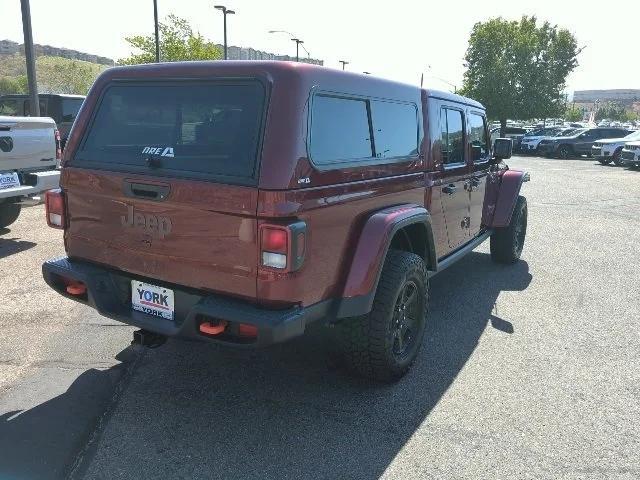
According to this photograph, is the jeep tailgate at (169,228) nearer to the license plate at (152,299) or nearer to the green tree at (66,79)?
the license plate at (152,299)

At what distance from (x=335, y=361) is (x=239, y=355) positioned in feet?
2.24

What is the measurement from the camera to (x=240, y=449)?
111 inches

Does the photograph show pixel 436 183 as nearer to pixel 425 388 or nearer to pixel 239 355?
pixel 425 388

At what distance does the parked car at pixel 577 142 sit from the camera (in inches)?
1061

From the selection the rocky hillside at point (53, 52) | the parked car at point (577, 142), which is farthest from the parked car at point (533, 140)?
the rocky hillside at point (53, 52)

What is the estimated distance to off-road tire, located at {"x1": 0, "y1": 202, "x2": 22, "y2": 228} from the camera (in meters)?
7.07

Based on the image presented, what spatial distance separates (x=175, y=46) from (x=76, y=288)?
3565 centimetres

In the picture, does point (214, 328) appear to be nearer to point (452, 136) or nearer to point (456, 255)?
point (456, 255)

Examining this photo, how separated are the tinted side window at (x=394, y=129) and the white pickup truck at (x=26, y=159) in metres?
4.62

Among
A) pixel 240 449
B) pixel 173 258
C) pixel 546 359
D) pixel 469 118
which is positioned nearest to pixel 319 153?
Result: pixel 173 258

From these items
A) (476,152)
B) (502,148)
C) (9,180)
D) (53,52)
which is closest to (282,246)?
(476,152)

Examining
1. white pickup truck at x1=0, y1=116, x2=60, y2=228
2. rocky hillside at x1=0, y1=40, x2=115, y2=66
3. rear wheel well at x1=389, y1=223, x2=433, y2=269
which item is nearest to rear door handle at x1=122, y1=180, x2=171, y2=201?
rear wheel well at x1=389, y1=223, x2=433, y2=269

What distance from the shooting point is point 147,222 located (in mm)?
2988

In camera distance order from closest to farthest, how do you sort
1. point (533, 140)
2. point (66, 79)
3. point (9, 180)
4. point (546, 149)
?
1. point (9, 180)
2. point (546, 149)
3. point (533, 140)
4. point (66, 79)
